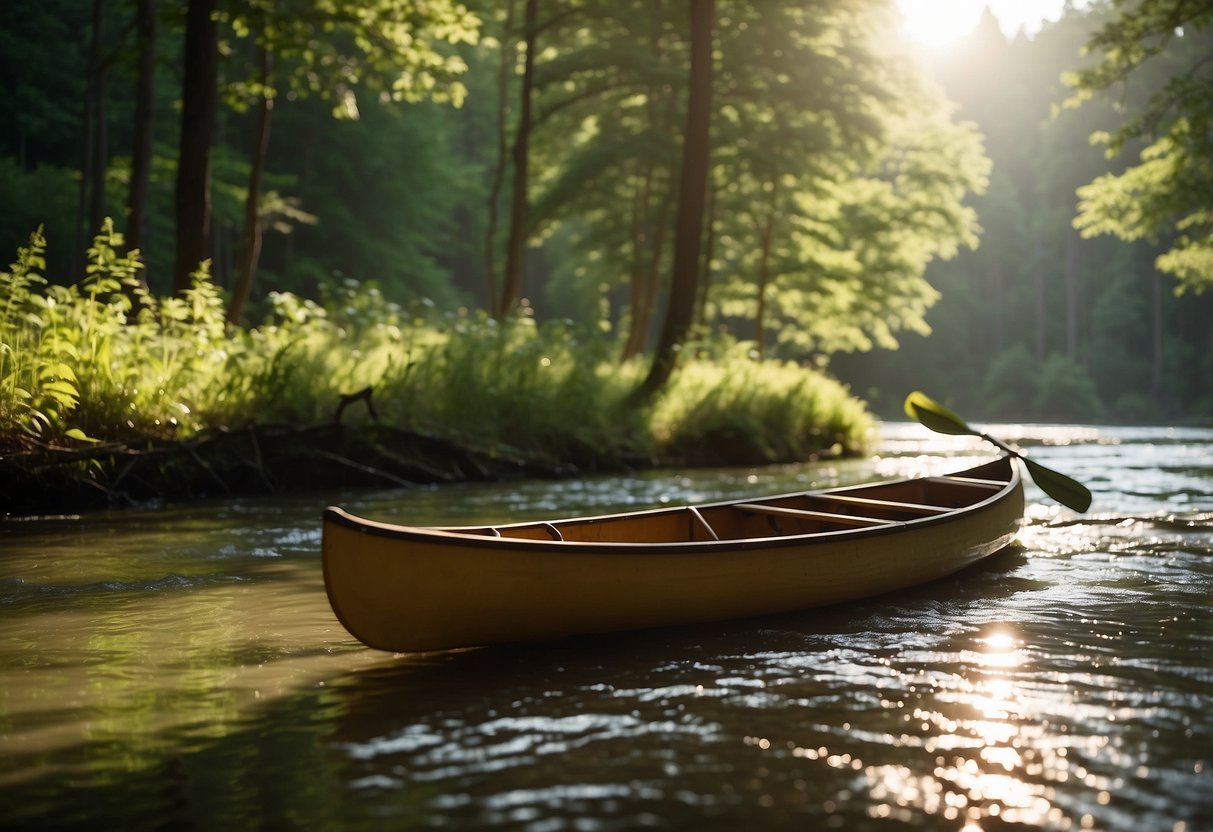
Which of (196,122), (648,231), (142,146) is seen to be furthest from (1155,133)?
(142,146)

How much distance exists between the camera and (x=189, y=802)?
3775 millimetres

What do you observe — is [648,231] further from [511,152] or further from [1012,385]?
[1012,385]

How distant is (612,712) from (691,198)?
11.8 m

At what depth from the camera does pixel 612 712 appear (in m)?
4.75

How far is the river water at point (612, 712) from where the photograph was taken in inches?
147

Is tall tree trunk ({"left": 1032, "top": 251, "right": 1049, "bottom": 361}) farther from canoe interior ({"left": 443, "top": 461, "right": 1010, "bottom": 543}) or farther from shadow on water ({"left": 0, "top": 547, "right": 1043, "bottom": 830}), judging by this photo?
shadow on water ({"left": 0, "top": 547, "right": 1043, "bottom": 830})

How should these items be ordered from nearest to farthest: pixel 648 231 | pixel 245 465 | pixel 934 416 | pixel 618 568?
pixel 618 568 < pixel 934 416 < pixel 245 465 < pixel 648 231

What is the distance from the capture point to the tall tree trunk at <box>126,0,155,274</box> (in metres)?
15.3

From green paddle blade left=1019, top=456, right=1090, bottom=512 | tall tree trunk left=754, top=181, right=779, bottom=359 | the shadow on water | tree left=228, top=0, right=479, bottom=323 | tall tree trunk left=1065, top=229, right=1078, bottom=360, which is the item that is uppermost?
tall tree trunk left=1065, top=229, right=1078, bottom=360

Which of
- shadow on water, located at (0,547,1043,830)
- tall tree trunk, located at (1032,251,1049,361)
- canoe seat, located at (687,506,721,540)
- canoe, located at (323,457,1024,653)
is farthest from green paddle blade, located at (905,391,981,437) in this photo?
tall tree trunk, located at (1032,251,1049,361)

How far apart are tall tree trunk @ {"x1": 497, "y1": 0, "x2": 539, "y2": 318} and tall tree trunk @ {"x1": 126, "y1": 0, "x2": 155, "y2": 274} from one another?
5.49 metres

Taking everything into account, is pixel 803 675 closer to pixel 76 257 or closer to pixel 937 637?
pixel 937 637

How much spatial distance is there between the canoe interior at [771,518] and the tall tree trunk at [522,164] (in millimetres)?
10379

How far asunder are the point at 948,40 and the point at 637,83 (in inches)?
2744
